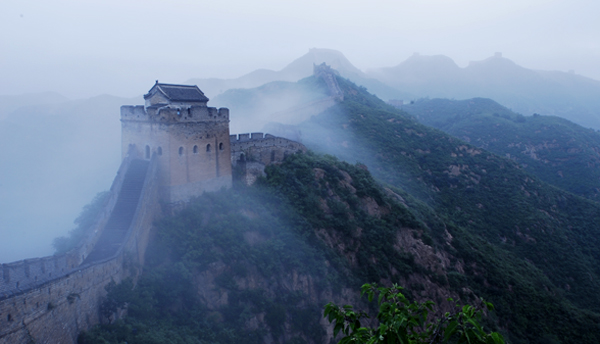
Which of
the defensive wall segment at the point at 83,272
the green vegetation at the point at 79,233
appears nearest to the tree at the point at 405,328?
the defensive wall segment at the point at 83,272

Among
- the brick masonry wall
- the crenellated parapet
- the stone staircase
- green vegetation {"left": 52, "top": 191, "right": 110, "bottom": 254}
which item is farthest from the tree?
the crenellated parapet

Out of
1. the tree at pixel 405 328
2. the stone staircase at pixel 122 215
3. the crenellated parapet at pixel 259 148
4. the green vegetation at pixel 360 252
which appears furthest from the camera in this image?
the crenellated parapet at pixel 259 148

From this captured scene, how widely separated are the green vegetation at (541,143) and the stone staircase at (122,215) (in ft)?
139

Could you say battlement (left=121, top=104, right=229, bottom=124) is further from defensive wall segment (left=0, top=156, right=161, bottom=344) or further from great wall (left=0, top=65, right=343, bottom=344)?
defensive wall segment (left=0, top=156, right=161, bottom=344)

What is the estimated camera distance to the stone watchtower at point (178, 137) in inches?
653

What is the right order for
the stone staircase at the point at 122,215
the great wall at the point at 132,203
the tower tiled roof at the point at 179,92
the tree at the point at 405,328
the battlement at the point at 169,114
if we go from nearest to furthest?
the tree at the point at 405,328
the great wall at the point at 132,203
the stone staircase at the point at 122,215
the battlement at the point at 169,114
the tower tiled roof at the point at 179,92

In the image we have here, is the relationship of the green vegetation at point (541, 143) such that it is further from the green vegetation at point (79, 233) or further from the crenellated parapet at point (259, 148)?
the green vegetation at point (79, 233)

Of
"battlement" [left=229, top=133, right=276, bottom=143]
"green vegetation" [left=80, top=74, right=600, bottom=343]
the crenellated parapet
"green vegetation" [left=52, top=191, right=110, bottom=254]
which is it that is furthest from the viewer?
"battlement" [left=229, top=133, right=276, bottom=143]

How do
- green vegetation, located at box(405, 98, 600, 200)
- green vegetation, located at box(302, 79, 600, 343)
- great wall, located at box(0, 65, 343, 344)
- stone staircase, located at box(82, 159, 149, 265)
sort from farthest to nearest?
green vegetation, located at box(405, 98, 600, 200) → green vegetation, located at box(302, 79, 600, 343) → stone staircase, located at box(82, 159, 149, 265) → great wall, located at box(0, 65, 343, 344)

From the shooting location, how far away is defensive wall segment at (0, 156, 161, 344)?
874 centimetres

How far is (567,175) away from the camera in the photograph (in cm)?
4434

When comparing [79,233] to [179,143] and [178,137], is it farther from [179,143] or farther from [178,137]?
[178,137]

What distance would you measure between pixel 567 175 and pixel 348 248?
36.8 m

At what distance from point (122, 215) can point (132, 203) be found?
2.06ft
